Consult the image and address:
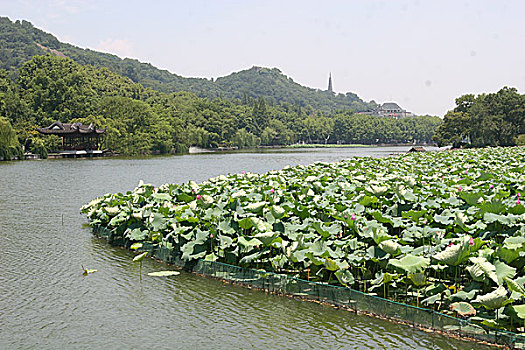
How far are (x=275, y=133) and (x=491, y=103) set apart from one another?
4839 cm

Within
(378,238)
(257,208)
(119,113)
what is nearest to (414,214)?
(378,238)

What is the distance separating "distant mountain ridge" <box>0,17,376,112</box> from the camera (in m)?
107

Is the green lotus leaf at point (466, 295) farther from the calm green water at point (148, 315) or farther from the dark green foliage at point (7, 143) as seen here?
the dark green foliage at point (7, 143)

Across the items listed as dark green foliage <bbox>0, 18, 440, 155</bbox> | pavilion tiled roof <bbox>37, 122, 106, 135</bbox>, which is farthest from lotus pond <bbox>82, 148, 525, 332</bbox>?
pavilion tiled roof <bbox>37, 122, 106, 135</bbox>

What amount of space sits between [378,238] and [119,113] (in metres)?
53.8

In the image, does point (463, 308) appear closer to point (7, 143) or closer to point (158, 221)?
point (158, 221)

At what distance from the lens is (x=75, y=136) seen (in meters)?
47.7

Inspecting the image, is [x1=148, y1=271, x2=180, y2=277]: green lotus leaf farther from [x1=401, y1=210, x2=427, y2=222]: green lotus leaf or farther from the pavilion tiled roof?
the pavilion tiled roof

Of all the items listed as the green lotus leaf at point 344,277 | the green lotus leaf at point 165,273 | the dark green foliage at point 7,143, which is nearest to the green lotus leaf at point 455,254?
the green lotus leaf at point 344,277

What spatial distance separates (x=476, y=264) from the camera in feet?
15.1

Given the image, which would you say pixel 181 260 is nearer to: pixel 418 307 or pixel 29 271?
pixel 29 271

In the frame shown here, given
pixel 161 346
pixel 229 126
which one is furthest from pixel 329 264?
pixel 229 126

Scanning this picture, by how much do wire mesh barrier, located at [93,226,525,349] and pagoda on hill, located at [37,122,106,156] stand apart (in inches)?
1694

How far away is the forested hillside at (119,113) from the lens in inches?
2034
